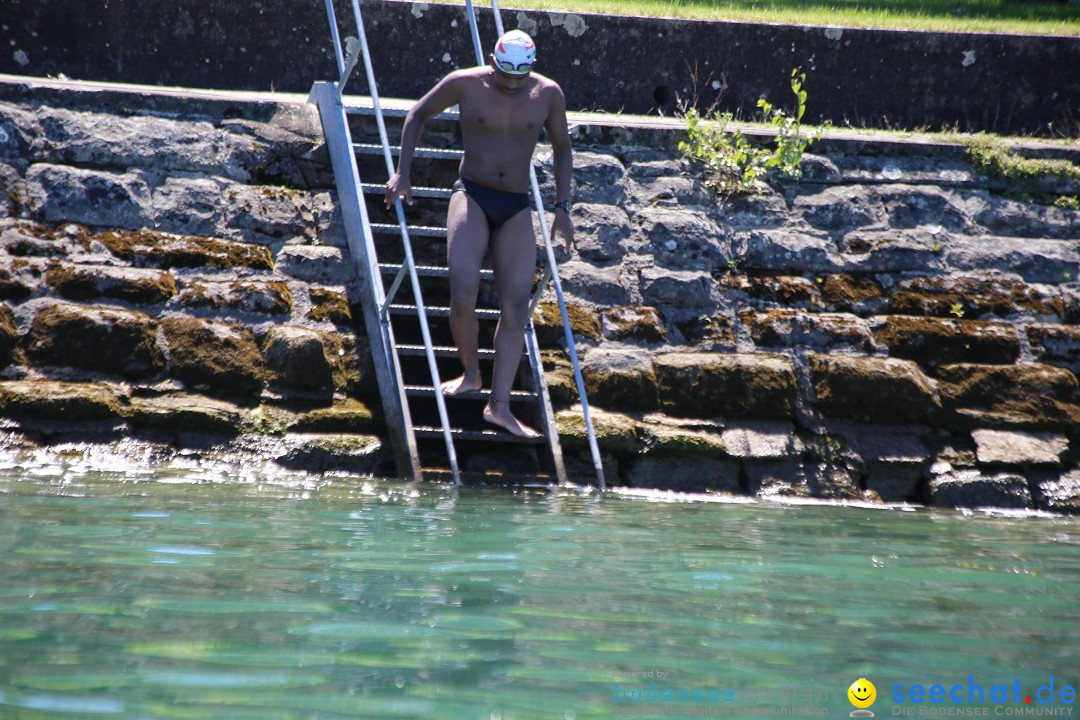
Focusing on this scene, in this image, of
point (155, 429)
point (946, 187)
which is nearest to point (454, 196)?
point (155, 429)

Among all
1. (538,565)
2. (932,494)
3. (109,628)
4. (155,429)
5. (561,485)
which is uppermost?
(109,628)

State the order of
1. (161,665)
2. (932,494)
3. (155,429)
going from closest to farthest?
(161,665), (155,429), (932,494)

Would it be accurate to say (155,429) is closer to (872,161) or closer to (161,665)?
(161,665)

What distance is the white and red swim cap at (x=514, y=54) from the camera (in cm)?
534

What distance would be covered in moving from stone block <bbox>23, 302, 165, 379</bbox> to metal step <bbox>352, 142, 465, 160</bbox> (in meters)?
1.57

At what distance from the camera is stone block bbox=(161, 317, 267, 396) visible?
→ 5645mm

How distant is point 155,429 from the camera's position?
17.9 feet

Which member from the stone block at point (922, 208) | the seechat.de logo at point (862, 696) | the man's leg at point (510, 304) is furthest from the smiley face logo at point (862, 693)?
the stone block at point (922, 208)

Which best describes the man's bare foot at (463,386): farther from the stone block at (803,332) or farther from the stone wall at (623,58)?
the stone wall at (623,58)

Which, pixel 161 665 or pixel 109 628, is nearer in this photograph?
pixel 161 665

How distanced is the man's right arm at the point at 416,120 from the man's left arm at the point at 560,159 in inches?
19.3

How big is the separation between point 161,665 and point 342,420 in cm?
359

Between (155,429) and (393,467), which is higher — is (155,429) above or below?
above

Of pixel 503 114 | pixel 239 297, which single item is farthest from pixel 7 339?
pixel 503 114
